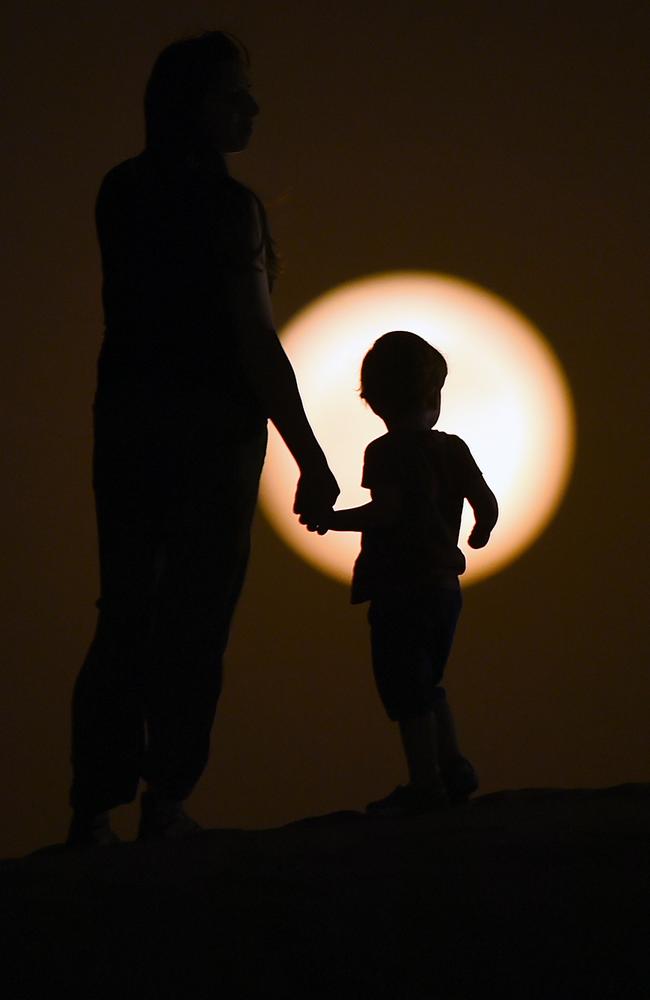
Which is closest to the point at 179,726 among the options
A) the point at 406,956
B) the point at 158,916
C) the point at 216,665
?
the point at 216,665

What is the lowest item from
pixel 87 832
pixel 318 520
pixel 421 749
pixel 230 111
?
pixel 87 832

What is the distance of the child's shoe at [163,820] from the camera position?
2.24m

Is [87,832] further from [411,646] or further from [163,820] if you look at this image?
[411,646]

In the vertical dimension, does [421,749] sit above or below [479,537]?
below

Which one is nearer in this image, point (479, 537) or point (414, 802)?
point (414, 802)

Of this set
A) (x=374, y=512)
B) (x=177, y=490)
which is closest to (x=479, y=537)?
(x=374, y=512)

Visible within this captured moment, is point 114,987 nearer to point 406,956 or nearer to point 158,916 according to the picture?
point 158,916

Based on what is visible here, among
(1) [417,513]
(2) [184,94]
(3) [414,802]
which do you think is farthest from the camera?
(1) [417,513]

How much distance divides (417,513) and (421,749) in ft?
1.86

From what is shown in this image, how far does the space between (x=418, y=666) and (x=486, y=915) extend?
104 cm

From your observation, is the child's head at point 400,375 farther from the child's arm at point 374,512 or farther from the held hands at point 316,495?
the held hands at point 316,495

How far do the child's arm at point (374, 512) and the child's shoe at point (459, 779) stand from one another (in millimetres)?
590

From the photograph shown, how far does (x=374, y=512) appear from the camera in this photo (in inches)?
107

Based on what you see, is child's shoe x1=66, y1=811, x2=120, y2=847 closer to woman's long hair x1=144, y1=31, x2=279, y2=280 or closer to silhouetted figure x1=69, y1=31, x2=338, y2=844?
silhouetted figure x1=69, y1=31, x2=338, y2=844
